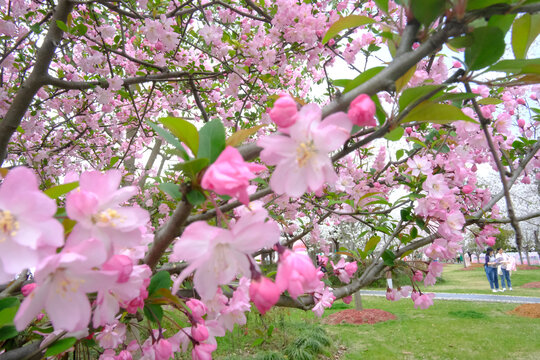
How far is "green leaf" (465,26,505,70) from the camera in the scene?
695 millimetres

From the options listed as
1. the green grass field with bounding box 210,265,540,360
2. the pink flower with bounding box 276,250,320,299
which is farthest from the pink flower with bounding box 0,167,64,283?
the green grass field with bounding box 210,265,540,360

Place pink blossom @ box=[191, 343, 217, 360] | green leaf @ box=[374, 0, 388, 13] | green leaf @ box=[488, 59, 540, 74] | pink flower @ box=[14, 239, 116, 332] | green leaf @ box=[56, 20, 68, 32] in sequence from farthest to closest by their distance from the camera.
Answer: green leaf @ box=[56, 20, 68, 32] < pink blossom @ box=[191, 343, 217, 360] < green leaf @ box=[374, 0, 388, 13] < green leaf @ box=[488, 59, 540, 74] < pink flower @ box=[14, 239, 116, 332]

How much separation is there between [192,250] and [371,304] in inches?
439

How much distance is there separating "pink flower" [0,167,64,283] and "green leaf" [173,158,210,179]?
0.20 m

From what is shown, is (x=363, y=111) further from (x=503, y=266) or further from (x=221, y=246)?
(x=503, y=266)

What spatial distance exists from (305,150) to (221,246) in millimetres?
247

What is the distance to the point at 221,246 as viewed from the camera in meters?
0.64

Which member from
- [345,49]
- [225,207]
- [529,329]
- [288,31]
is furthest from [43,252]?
[529,329]

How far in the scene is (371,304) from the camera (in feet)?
34.6

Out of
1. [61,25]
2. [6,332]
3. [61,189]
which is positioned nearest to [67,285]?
[61,189]

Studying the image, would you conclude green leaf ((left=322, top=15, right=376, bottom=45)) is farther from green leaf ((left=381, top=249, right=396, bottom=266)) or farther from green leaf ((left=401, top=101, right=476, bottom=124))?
green leaf ((left=381, top=249, right=396, bottom=266))

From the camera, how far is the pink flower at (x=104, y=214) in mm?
556

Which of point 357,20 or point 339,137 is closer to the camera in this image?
point 339,137

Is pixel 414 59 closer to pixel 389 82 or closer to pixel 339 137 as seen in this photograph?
pixel 389 82
